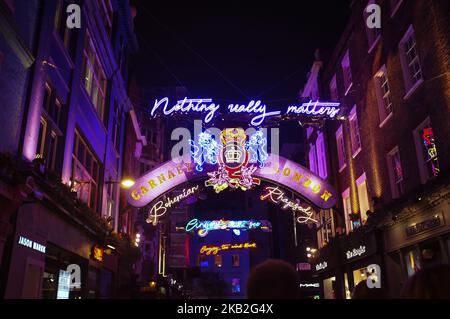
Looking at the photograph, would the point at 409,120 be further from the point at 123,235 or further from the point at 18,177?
the point at 123,235

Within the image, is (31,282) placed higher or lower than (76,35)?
lower

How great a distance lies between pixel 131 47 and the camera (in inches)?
976

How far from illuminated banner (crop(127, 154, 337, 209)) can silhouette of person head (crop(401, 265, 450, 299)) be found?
13.9 meters

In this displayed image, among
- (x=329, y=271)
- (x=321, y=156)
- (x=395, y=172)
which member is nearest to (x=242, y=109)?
(x=395, y=172)

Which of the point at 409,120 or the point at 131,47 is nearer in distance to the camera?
the point at 409,120

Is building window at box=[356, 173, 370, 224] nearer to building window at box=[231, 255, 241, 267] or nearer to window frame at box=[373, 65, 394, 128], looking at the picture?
window frame at box=[373, 65, 394, 128]

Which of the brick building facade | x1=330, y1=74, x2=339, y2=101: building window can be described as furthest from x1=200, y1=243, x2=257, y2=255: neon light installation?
x1=330, y1=74, x2=339, y2=101: building window

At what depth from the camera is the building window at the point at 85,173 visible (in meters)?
13.9

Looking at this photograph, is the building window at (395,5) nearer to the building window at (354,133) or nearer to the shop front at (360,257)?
the building window at (354,133)

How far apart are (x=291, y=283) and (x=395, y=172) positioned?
13856 mm

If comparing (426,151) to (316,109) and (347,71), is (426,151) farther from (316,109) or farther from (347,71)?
(347,71)

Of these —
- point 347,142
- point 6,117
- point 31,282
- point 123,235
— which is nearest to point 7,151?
point 6,117
